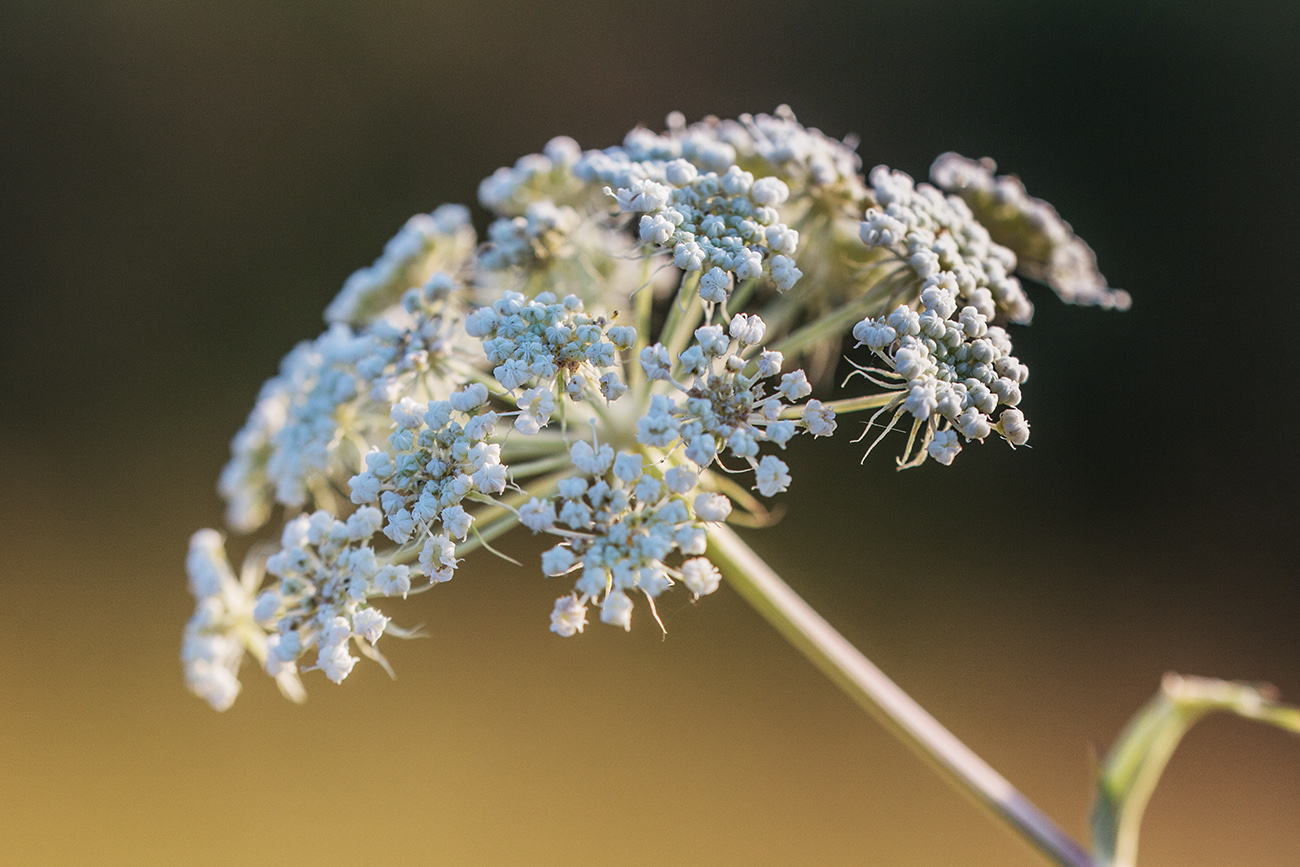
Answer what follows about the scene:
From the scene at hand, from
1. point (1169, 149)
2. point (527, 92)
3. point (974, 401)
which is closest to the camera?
point (974, 401)

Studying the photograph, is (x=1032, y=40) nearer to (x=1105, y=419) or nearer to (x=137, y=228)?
(x=1105, y=419)

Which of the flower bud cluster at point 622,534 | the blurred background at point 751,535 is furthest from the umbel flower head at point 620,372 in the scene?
the blurred background at point 751,535

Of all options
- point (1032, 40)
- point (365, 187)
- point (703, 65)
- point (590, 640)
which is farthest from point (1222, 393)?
point (365, 187)

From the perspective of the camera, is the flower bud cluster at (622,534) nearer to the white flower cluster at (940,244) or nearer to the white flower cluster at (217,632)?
the white flower cluster at (940,244)

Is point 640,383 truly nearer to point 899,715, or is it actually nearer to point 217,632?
point 899,715

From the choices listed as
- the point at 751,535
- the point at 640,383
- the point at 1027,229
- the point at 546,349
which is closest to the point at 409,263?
the point at 640,383

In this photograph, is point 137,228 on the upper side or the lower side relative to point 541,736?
upper

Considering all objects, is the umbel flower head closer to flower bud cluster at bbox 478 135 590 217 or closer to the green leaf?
flower bud cluster at bbox 478 135 590 217
